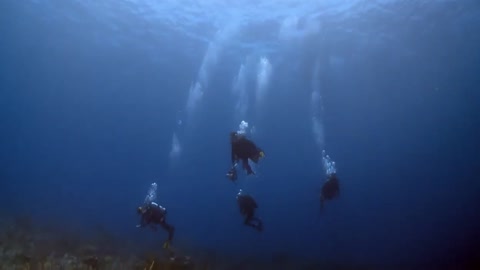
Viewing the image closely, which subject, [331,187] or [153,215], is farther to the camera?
[331,187]

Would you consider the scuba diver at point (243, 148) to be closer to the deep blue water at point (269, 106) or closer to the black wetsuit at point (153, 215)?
the black wetsuit at point (153, 215)

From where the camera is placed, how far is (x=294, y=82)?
40.2 m

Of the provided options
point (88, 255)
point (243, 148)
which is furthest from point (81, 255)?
point (243, 148)

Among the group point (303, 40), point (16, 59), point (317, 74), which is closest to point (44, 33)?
point (16, 59)

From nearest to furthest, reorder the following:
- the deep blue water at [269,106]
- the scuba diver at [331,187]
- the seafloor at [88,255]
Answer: the seafloor at [88,255] → the scuba diver at [331,187] → the deep blue water at [269,106]

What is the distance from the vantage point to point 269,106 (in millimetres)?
52938

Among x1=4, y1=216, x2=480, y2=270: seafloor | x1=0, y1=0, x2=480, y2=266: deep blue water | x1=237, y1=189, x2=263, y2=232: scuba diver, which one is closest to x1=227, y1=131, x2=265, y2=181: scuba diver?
x1=237, y1=189, x2=263, y2=232: scuba diver

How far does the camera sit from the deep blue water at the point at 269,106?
27312 mm

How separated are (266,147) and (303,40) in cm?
5031

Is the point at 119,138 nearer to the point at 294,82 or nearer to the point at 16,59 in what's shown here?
the point at 16,59

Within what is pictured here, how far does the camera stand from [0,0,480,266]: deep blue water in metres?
27.3

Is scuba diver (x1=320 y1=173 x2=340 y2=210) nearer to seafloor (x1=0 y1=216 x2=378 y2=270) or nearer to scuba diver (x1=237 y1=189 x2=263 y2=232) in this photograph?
scuba diver (x1=237 y1=189 x2=263 y2=232)

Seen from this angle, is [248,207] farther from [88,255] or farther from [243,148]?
[88,255]

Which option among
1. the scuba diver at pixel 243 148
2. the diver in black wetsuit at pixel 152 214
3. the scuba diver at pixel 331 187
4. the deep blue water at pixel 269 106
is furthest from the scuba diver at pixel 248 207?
the deep blue water at pixel 269 106
